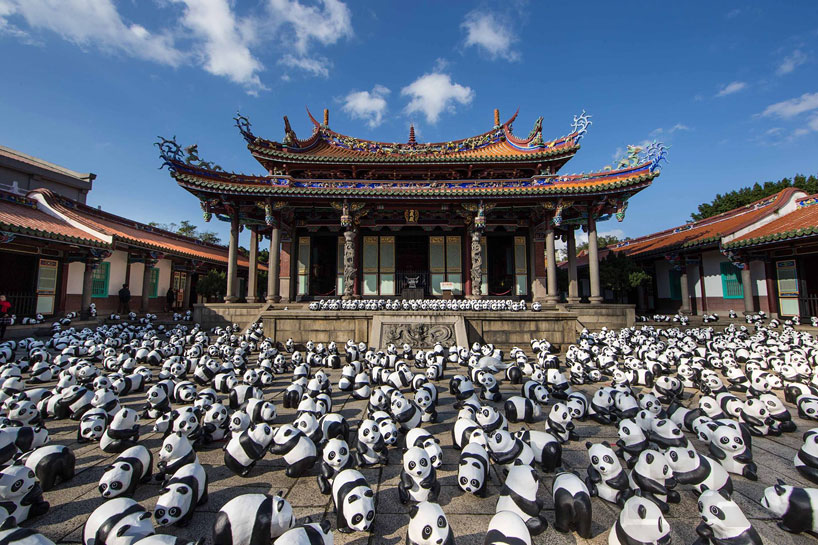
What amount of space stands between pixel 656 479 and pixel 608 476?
377 millimetres

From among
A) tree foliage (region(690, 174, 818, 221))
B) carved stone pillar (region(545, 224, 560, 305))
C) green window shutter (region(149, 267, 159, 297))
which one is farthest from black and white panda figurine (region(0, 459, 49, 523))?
tree foliage (region(690, 174, 818, 221))

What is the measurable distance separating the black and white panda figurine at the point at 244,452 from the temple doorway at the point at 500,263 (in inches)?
596

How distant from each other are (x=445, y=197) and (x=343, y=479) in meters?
Result: 12.7

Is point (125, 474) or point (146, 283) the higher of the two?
point (146, 283)

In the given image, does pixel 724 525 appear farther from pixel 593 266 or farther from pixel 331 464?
pixel 593 266

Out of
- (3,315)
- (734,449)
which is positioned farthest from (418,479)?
(3,315)

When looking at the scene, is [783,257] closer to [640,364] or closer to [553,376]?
[640,364]

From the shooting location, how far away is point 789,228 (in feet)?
42.9

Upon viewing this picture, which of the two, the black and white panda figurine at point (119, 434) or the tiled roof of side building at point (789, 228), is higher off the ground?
the tiled roof of side building at point (789, 228)

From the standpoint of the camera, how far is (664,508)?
288 centimetres

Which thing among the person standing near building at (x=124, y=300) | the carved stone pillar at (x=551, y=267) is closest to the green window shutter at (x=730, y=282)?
the carved stone pillar at (x=551, y=267)

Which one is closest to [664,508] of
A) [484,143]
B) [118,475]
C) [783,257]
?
[118,475]

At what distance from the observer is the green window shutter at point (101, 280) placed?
16047 mm

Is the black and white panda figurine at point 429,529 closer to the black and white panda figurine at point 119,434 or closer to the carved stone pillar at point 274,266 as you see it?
the black and white panda figurine at point 119,434
